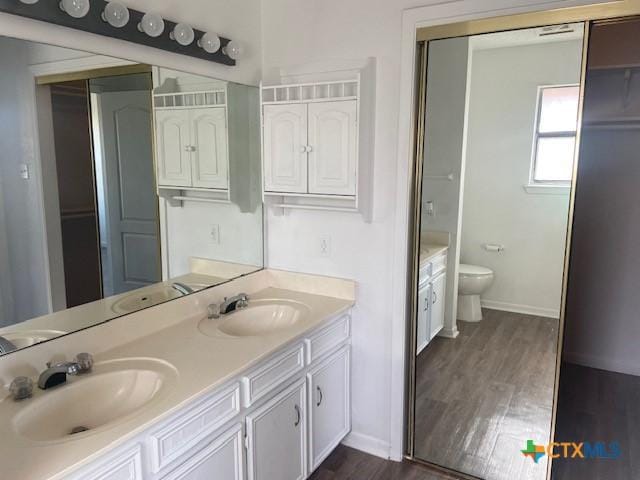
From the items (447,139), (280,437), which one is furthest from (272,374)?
(447,139)

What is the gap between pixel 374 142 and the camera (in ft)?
7.61

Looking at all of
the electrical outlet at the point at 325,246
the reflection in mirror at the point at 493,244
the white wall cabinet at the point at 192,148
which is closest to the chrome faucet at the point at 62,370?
the white wall cabinet at the point at 192,148

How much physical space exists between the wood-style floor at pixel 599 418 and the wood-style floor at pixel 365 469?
0.67 metres

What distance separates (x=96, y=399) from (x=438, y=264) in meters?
1.63

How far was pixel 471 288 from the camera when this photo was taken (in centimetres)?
234

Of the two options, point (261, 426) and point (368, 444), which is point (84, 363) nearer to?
point (261, 426)

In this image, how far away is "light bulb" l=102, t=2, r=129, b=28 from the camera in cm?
168

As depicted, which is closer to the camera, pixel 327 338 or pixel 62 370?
pixel 62 370

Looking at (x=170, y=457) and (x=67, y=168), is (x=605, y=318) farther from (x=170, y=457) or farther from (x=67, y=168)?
(x=67, y=168)

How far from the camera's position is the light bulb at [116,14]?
168 centimetres

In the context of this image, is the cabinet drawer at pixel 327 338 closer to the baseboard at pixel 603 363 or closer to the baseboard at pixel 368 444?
the baseboard at pixel 368 444

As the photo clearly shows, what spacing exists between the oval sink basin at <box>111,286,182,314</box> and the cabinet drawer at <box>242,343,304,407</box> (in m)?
0.59

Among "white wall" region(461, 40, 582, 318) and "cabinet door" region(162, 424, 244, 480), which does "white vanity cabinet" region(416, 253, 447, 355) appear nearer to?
"white wall" region(461, 40, 582, 318)

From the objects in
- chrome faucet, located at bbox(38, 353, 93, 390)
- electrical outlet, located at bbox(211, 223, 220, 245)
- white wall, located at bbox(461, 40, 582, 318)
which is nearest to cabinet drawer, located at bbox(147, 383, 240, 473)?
chrome faucet, located at bbox(38, 353, 93, 390)
